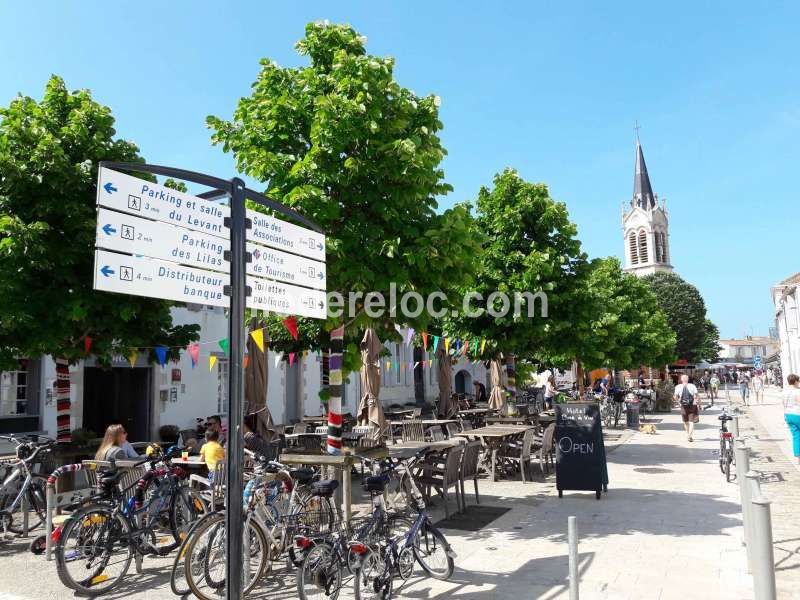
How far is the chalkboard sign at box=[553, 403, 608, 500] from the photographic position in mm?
9539

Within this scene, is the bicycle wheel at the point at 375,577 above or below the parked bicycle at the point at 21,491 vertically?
below

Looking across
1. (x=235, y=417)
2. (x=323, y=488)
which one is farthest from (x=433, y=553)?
(x=235, y=417)

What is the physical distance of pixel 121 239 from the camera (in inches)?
143

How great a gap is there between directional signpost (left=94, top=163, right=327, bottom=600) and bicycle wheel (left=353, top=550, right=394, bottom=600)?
51.4 inches

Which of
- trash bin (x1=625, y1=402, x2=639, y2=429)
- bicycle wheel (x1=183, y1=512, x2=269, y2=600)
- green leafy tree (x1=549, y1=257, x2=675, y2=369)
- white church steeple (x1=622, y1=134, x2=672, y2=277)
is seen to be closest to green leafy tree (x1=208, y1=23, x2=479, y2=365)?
bicycle wheel (x1=183, y1=512, x2=269, y2=600)

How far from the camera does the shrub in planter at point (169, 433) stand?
15.5m

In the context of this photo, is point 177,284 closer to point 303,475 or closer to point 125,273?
point 125,273

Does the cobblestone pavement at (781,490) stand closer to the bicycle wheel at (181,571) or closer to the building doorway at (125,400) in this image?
the bicycle wheel at (181,571)

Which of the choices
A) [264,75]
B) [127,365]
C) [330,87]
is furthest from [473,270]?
[127,365]

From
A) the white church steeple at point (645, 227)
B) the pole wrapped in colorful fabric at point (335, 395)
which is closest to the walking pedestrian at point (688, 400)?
the pole wrapped in colorful fabric at point (335, 395)

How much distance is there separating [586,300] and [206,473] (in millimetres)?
9040

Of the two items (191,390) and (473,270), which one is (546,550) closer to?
(473,270)

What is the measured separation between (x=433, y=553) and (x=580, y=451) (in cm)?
453

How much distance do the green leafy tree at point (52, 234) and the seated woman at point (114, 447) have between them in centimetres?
152
